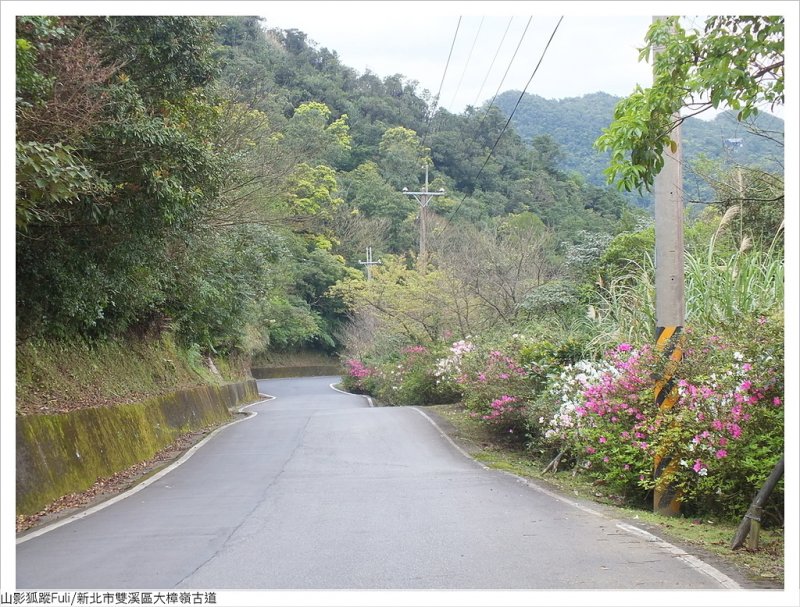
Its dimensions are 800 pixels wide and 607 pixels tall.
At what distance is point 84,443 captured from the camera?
12852 mm

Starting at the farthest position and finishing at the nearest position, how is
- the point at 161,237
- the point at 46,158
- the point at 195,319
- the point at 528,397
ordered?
the point at 195,319
the point at 528,397
the point at 161,237
the point at 46,158

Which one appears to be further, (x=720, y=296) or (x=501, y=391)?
(x=501, y=391)

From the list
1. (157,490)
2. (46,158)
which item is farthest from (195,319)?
(46,158)

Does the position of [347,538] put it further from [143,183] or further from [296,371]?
[296,371]

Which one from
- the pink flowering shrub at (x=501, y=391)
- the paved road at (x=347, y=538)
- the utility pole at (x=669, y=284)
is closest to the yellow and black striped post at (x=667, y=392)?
the utility pole at (x=669, y=284)

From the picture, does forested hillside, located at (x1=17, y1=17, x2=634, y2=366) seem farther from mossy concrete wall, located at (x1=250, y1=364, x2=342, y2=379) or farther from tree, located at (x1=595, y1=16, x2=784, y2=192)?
mossy concrete wall, located at (x1=250, y1=364, x2=342, y2=379)

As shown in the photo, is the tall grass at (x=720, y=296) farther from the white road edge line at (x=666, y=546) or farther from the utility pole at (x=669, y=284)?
the white road edge line at (x=666, y=546)

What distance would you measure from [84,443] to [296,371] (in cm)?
5796

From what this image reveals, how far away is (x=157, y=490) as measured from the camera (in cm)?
1213

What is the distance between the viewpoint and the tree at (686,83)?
22.2ft

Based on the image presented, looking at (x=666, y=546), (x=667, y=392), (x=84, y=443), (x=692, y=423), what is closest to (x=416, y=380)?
(x=84, y=443)

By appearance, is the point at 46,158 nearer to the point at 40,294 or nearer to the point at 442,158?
the point at 40,294

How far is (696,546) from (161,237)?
9.13 metres

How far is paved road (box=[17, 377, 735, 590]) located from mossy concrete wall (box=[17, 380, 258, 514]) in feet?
3.12
